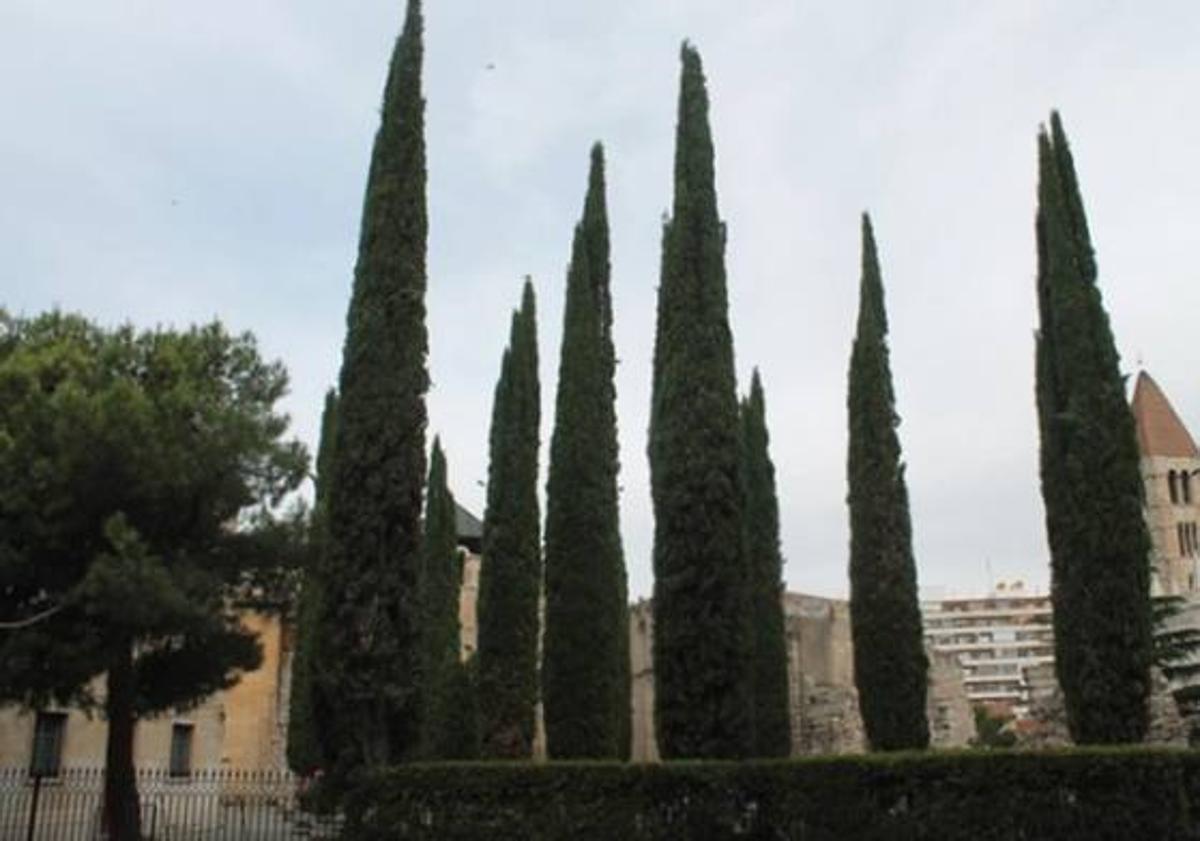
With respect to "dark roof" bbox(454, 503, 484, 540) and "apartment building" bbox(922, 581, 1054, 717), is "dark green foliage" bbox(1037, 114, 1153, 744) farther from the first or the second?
"apartment building" bbox(922, 581, 1054, 717)

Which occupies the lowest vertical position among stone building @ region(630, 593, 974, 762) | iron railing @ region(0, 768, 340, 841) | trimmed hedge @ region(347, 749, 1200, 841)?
iron railing @ region(0, 768, 340, 841)

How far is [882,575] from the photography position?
21.0 metres

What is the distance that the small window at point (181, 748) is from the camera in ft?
98.3

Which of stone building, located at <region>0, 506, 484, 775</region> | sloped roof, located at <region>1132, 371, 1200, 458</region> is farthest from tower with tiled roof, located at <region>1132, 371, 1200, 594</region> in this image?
stone building, located at <region>0, 506, 484, 775</region>

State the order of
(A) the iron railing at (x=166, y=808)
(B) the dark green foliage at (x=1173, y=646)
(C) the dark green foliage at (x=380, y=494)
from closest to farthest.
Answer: (C) the dark green foliage at (x=380, y=494) < (A) the iron railing at (x=166, y=808) < (B) the dark green foliage at (x=1173, y=646)

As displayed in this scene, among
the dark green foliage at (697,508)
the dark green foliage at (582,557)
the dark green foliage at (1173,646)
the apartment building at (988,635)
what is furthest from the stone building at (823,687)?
the apartment building at (988,635)

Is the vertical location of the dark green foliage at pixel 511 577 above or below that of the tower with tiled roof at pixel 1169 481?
below

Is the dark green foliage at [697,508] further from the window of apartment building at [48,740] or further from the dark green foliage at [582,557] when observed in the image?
the window of apartment building at [48,740]

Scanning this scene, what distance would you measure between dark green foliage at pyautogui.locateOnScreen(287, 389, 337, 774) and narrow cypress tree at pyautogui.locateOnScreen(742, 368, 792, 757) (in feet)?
28.1

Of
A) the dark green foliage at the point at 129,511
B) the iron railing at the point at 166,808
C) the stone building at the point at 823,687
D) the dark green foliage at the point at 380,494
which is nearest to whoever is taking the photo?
the dark green foliage at the point at 380,494

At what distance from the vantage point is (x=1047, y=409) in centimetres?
1839

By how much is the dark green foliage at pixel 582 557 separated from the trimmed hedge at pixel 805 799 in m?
5.05

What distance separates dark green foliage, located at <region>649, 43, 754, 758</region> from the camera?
14.7m

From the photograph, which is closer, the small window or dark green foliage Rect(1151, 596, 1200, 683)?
dark green foliage Rect(1151, 596, 1200, 683)
